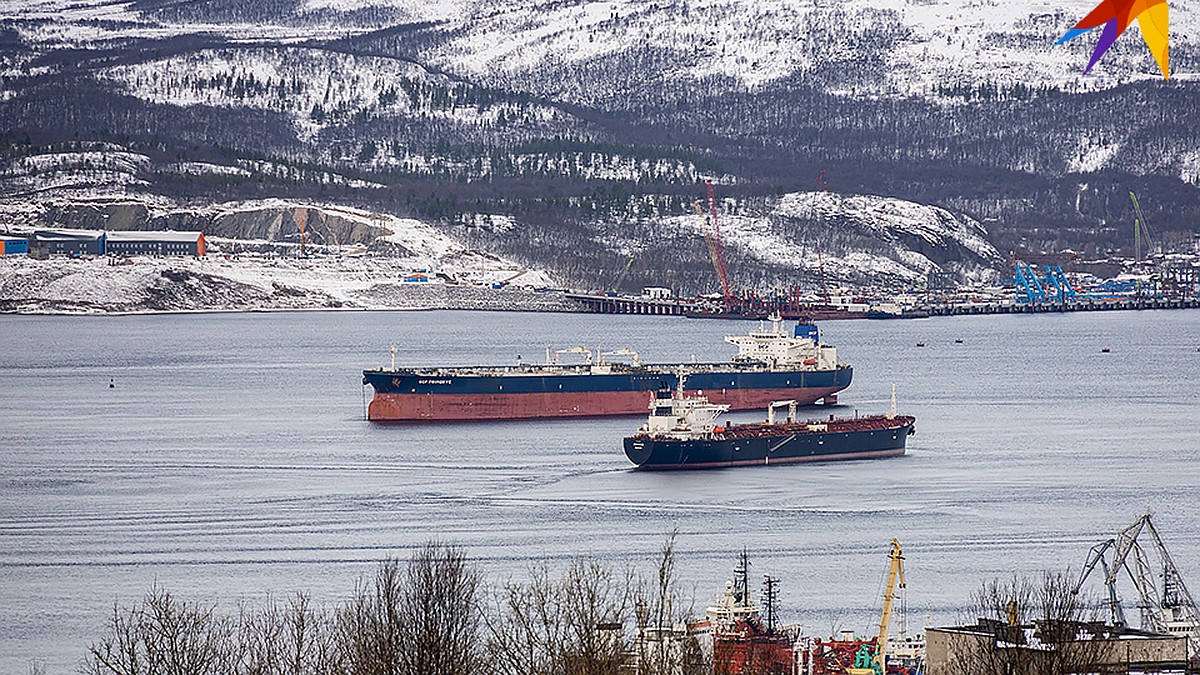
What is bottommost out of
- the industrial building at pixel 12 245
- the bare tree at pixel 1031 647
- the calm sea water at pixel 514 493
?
the bare tree at pixel 1031 647

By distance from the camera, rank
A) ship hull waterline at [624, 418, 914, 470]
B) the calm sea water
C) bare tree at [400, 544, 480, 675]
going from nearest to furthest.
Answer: bare tree at [400, 544, 480, 675]
the calm sea water
ship hull waterline at [624, 418, 914, 470]

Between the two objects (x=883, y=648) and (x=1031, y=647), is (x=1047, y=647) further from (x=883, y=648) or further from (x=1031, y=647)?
(x=883, y=648)

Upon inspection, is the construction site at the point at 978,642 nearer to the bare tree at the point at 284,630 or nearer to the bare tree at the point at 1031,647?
the bare tree at the point at 1031,647

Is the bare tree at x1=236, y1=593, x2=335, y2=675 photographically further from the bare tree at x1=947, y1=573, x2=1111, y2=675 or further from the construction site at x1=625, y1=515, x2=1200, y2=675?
the bare tree at x1=947, y1=573, x2=1111, y2=675

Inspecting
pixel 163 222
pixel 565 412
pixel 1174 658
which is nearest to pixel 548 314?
pixel 163 222

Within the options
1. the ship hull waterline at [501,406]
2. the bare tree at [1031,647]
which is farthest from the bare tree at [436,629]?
the ship hull waterline at [501,406]

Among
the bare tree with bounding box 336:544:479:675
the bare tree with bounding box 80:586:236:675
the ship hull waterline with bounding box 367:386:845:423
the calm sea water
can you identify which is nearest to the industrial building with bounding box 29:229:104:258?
the calm sea water

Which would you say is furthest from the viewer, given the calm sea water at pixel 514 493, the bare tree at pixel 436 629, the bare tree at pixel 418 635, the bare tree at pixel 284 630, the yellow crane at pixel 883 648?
the calm sea water at pixel 514 493
